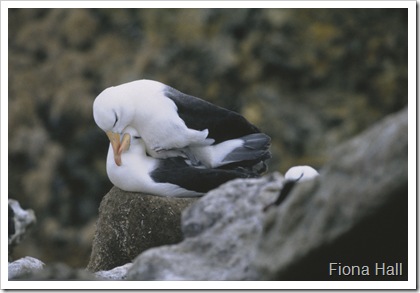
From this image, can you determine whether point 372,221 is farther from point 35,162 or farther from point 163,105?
point 35,162

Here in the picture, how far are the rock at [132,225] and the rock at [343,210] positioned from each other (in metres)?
1.25

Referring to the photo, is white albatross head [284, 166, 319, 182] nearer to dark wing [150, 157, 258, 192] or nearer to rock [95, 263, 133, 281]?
dark wing [150, 157, 258, 192]

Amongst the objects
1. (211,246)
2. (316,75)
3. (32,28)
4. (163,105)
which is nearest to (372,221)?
(211,246)

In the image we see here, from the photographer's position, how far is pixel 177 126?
5.67 m

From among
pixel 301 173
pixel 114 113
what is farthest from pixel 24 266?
pixel 301 173

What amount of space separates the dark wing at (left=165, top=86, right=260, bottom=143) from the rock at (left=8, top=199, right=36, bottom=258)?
4.79ft

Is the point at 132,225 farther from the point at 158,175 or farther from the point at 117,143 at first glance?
the point at 117,143

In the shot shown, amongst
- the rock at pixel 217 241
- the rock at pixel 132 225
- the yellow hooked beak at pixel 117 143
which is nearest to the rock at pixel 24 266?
the rock at pixel 132 225

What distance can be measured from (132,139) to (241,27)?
20.3 feet

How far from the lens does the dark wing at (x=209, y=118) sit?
5750 millimetres

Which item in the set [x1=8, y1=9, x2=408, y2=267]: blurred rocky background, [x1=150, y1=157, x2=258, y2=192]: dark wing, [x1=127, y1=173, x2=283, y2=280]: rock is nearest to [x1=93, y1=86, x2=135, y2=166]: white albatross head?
[x1=150, y1=157, x2=258, y2=192]: dark wing

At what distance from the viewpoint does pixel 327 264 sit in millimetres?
4457

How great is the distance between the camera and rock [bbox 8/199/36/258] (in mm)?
6742

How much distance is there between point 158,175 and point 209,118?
37 centimetres
